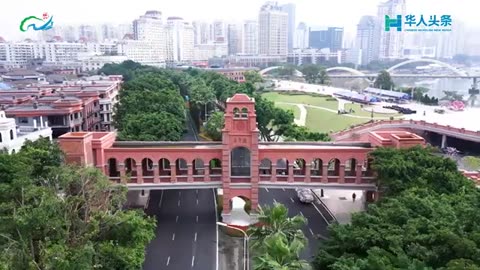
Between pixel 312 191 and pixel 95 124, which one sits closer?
pixel 312 191

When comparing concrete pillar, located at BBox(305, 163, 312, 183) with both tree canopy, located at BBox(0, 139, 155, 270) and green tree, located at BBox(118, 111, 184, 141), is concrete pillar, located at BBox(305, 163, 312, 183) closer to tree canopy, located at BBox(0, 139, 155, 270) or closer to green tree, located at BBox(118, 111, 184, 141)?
tree canopy, located at BBox(0, 139, 155, 270)

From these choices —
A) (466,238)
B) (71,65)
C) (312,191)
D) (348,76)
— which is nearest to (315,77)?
(348,76)

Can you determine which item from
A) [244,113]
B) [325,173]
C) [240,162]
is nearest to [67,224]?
[240,162]

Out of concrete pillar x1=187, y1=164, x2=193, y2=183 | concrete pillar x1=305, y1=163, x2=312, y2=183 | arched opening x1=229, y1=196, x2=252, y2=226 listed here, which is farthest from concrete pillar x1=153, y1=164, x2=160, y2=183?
concrete pillar x1=305, y1=163, x2=312, y2=183

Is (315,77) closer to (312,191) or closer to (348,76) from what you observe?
(348,76)

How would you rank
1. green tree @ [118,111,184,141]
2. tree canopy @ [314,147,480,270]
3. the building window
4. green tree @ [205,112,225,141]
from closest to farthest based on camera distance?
tree canopy @ [314,147,480,270] < green tree @ [118,111,184,141] < green tree @ [205,112,225,141] < the building window
